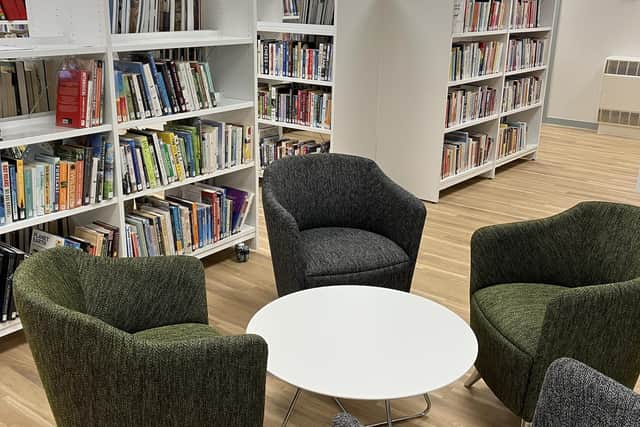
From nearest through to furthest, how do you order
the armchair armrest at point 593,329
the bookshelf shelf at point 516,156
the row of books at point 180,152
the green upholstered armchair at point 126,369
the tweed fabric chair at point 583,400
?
the tweed fabric chair at point 583,400, the green upholstered armchair at point 126,369, the armchair armrest at point 593,329, the row of books at point 180,152, the bookshelf shelf at point 516,156

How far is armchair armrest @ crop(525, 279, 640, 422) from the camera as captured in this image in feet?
6.92

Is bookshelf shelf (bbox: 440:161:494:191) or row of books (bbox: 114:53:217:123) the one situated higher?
row of books (bbox: 114:53:217:123)

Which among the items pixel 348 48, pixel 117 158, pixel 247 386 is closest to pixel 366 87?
pixel 348 48

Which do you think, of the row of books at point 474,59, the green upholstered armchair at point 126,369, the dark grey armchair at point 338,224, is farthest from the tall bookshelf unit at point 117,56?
the row of books at point 474,59

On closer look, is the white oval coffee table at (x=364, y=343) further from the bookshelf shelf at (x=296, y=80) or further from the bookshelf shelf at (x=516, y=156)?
the bookshelf shelf at (x=516, y=156)

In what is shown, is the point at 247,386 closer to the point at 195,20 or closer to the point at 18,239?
the point at 18,239

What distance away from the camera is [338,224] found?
11.1ft

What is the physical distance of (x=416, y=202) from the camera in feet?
10.2

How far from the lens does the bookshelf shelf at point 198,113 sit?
3260 mm

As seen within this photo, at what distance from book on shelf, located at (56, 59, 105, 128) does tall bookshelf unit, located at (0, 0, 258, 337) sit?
4 cm

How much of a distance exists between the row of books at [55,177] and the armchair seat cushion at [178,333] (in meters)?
0.98

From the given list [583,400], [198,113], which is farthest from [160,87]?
[583,400]

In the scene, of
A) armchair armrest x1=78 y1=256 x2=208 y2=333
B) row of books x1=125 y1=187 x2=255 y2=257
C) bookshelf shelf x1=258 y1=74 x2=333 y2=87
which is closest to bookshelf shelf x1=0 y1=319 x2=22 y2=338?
row of books x1=125 y1=187 x2=255 y2=257

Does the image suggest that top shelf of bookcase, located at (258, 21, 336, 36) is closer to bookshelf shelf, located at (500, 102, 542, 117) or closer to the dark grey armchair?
the dark grey armchair
